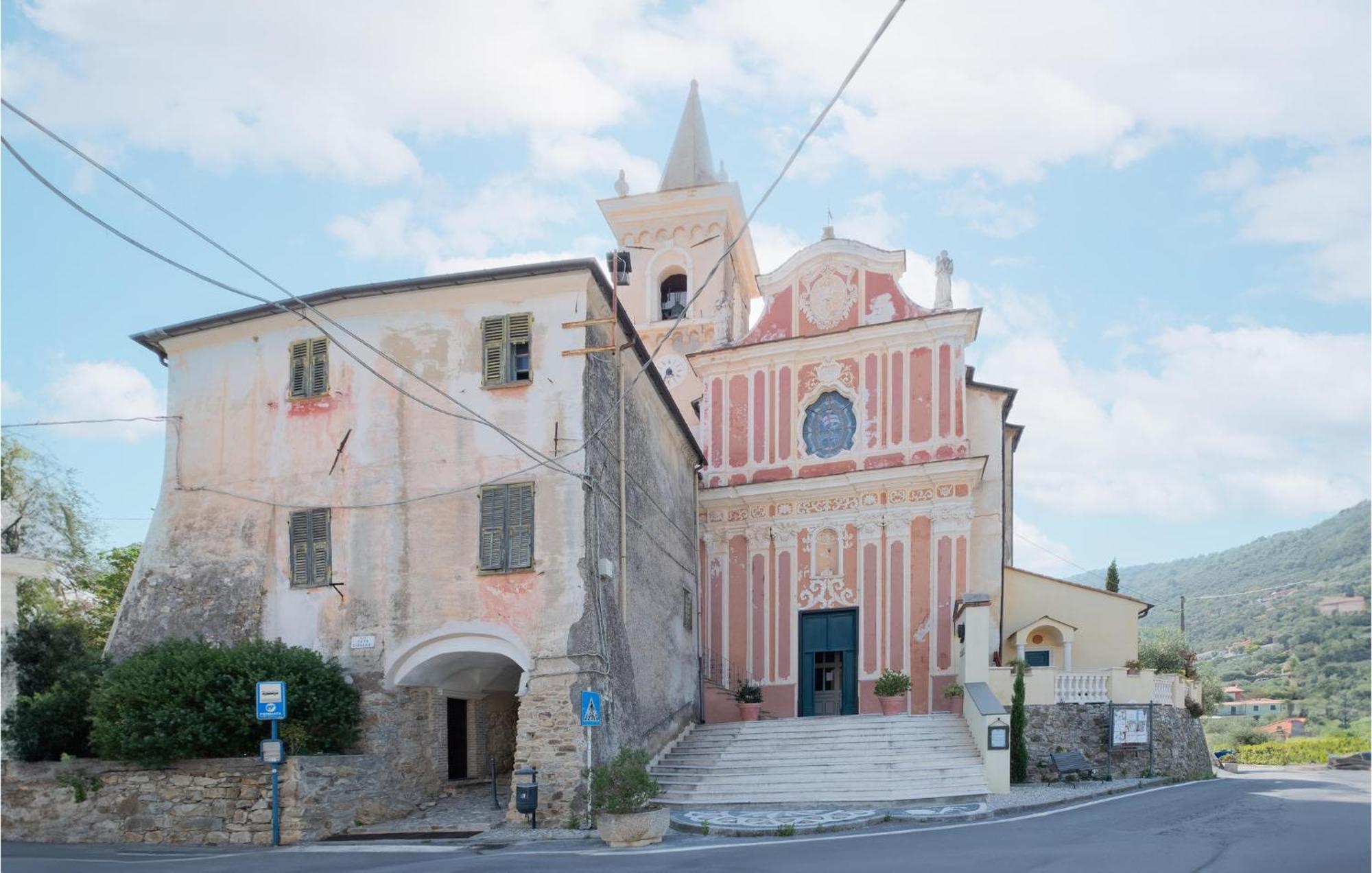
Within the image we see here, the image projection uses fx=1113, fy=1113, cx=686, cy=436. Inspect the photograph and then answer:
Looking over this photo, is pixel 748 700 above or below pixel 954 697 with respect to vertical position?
below

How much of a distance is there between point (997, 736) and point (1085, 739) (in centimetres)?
451

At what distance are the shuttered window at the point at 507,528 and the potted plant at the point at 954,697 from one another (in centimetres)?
1058

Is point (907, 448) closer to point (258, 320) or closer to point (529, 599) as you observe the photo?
point (529, 599)

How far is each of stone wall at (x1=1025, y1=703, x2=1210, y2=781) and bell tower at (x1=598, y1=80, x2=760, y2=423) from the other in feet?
53.5

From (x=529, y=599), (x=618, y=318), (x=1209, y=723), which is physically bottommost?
(x=1209, y=723)

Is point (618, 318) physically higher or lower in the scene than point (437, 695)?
higher

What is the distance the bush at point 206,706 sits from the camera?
16203 millimetres

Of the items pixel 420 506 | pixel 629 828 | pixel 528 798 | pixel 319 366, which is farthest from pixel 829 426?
pixel 629 828

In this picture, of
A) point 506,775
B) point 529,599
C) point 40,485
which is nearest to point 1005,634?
point 506,775

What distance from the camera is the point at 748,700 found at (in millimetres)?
26875

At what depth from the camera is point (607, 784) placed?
14.4m

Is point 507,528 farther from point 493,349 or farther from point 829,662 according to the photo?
point 829,662

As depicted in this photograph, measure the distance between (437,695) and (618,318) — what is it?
7182mm

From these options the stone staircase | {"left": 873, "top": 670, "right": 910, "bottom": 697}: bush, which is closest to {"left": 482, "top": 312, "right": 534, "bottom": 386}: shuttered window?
the stone staircase
